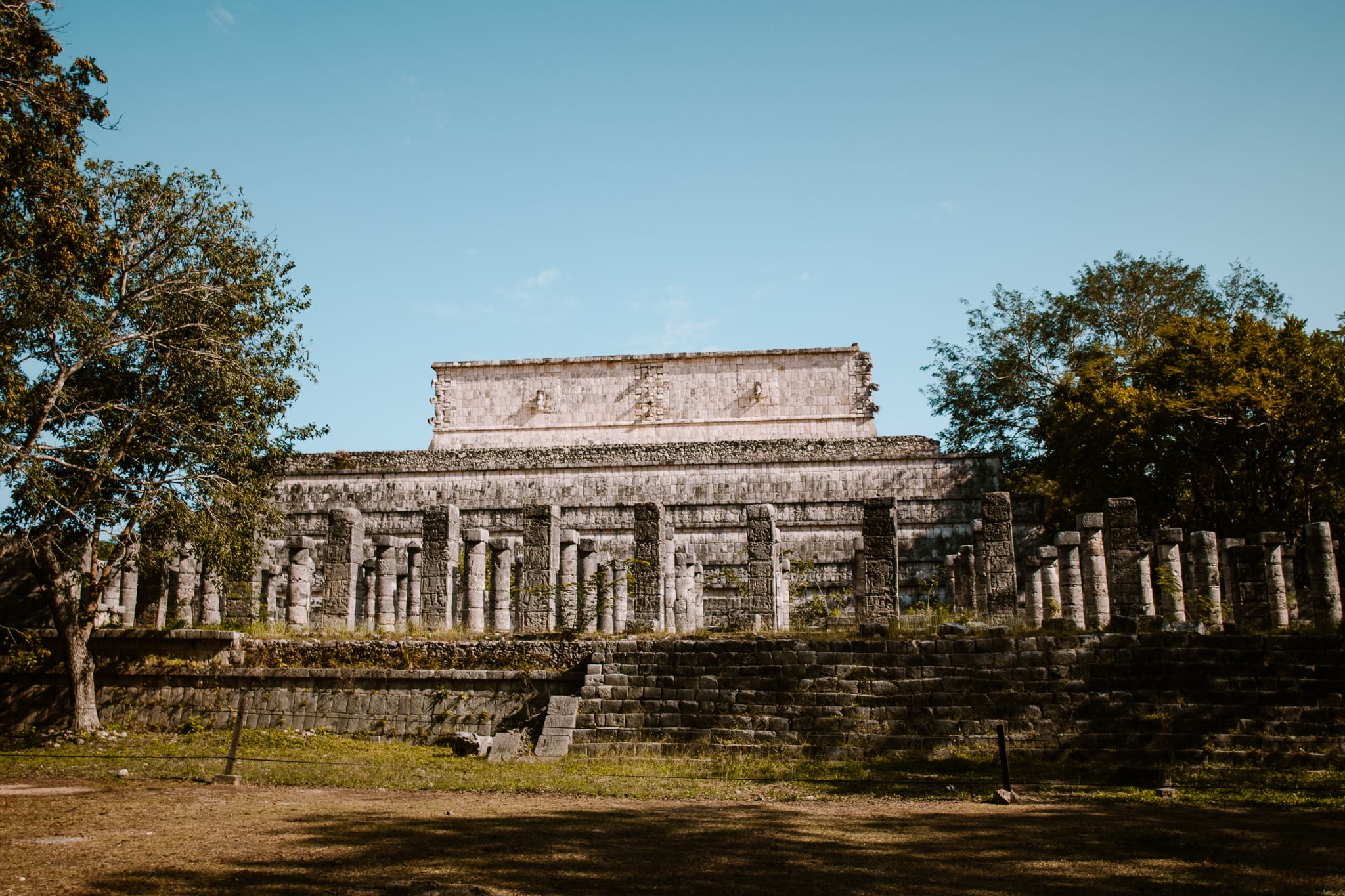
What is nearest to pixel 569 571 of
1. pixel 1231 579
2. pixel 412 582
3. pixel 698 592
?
pixel 412 582

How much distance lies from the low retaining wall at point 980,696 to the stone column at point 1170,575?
1.80 meters

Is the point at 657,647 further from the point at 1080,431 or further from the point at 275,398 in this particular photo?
the point at 1080,431

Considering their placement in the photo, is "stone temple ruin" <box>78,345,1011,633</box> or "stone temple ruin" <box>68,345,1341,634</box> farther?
"stone temple ruin" <box>78,345,1011,633</box>

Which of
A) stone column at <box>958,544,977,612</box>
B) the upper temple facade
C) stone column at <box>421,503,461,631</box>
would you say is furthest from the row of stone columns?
the upper temple facade

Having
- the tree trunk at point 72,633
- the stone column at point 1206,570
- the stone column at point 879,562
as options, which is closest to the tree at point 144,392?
the tree trunk at point 72,633

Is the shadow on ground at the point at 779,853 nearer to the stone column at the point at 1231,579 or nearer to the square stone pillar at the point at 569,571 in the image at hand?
the stone column at the point at 1231,579

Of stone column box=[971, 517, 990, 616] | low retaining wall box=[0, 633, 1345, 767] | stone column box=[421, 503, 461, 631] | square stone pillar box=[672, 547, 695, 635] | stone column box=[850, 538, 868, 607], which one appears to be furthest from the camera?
square stone pillar box=[672, 547, 695, 635]

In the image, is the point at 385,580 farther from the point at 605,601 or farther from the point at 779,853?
the point at 779,853

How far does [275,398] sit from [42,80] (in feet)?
19.2

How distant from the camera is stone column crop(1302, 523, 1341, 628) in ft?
52.2

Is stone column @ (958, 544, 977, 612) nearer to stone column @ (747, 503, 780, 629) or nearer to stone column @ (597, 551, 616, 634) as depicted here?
stone column @ (747, 503, 780, 629)

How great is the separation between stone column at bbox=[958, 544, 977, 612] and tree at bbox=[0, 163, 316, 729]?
1160 centimetres

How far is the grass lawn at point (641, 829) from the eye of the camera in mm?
7000

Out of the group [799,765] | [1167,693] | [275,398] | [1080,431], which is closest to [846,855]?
[799,765]
